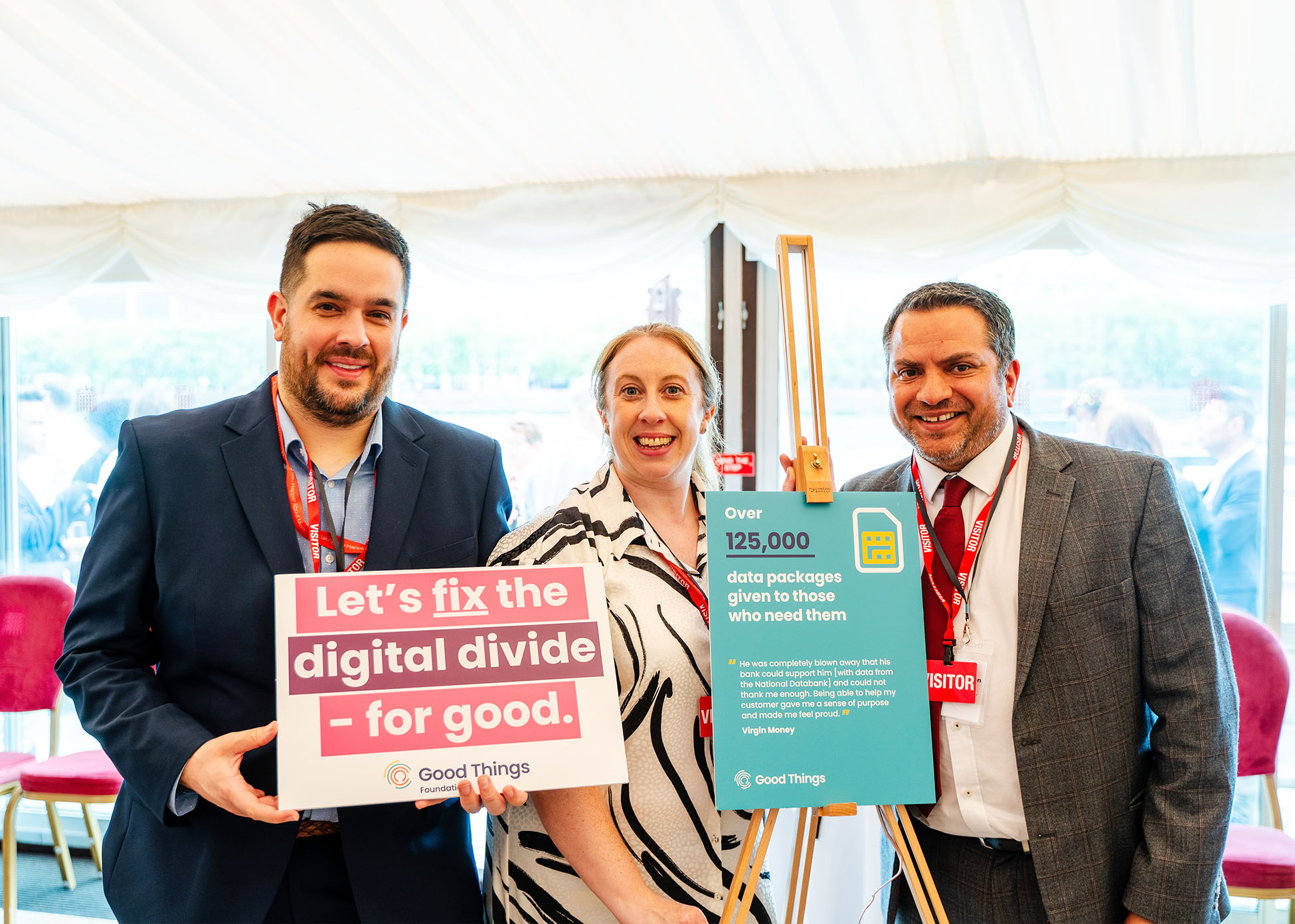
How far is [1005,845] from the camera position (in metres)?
1.79

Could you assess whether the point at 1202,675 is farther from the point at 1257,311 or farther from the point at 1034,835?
the point at 1257,311

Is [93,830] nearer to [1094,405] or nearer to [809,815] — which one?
[809,815]

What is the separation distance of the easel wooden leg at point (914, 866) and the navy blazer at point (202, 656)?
899 mm

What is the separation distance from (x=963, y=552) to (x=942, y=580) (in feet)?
0.28

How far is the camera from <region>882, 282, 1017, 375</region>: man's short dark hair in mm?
1923

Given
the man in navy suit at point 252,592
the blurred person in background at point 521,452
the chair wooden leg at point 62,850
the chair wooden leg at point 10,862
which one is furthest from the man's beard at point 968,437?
the chair wooden leg at point 62,850

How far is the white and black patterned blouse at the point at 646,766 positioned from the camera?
1.69 metres

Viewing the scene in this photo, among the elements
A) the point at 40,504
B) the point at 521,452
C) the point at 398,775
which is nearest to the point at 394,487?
the point at 398,775

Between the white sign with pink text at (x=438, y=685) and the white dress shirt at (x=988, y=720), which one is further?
the white dress shirt at (x=988, y=720)

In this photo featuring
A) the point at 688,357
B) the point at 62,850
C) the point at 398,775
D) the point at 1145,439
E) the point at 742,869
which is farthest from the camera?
the point at 62,850

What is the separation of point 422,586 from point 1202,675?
159cm

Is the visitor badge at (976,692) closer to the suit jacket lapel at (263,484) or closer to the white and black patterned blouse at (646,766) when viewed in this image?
the white and black patterned blouse at (646,766)

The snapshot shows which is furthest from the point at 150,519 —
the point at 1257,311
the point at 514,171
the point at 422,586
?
the point at 1257,311

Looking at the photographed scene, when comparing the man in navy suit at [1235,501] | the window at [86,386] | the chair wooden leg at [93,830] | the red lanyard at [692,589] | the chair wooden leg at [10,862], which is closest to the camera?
the red lanyard at [692,589]
